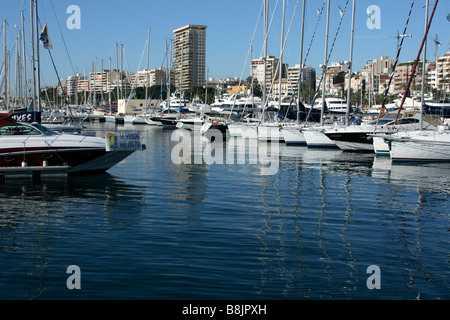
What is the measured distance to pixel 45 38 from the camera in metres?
30.5

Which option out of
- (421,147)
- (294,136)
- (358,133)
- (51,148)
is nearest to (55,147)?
(51,148)

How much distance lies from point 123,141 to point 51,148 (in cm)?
281

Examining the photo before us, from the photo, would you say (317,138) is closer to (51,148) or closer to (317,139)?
(317,139)

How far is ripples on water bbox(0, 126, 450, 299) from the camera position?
28.6ft

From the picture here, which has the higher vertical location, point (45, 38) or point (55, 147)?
point (45, 38)

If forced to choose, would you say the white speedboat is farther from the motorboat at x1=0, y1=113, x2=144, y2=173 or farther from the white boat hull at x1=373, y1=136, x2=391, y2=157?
the motorboat at x1=0, y1=113, x2=144, y2=173

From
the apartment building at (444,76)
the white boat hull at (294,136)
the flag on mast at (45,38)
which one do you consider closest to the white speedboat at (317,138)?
the white boat hull at (294,136)

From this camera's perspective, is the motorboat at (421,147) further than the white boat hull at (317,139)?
No

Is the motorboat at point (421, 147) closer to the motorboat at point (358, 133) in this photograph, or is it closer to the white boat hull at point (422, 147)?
the white boat hull at point (422, 147)

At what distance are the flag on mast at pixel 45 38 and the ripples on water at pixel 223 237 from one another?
42.1 ft

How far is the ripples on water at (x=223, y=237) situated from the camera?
8.72 meters

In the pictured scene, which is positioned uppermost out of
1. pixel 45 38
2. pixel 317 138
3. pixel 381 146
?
pixel 45 38

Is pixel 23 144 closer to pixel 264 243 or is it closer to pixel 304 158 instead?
pixel 264 243
